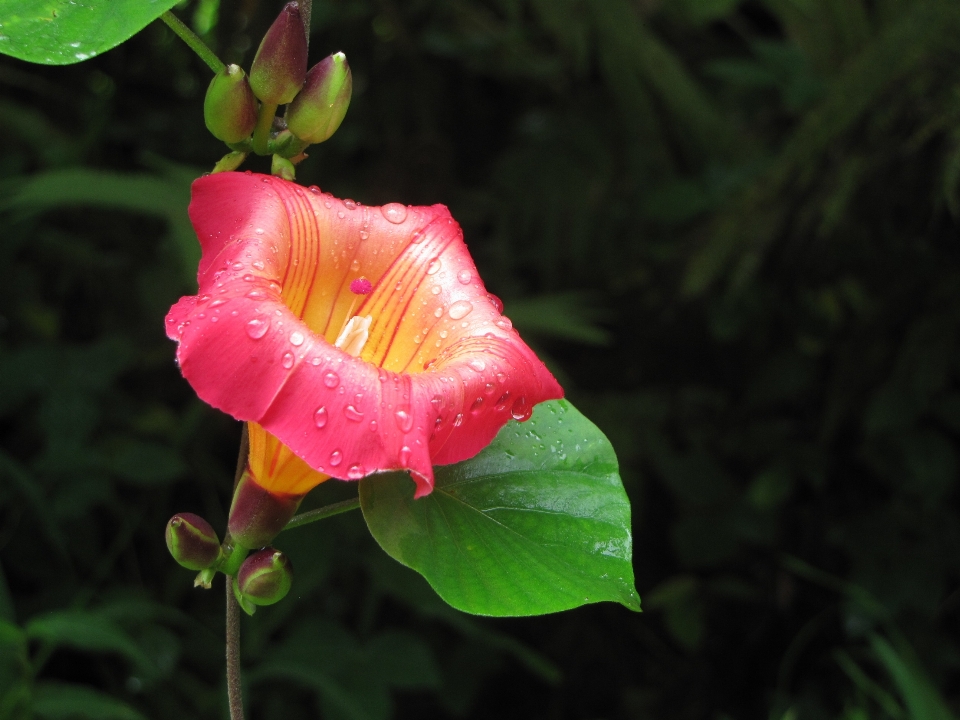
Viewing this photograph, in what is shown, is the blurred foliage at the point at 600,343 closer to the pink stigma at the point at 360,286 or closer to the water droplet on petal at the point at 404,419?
the pink stigma at the point at 360,286

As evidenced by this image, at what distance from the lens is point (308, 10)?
0.75 meters

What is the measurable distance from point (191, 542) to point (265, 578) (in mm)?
68

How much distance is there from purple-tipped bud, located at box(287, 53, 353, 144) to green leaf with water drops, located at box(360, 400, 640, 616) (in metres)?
0.31

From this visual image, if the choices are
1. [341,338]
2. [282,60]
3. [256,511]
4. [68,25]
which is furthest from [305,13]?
[256,511]

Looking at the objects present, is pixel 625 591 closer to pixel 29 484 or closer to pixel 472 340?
pixel 472 340

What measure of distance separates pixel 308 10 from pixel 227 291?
0.92 feet

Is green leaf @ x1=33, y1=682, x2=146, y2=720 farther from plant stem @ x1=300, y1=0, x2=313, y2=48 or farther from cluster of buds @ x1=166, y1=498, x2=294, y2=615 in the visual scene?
plant stem @ x1=300, y1=0, x2=313, y2=48

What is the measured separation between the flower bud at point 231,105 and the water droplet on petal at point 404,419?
298 millimetres

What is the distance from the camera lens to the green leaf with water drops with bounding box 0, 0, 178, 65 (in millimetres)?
613

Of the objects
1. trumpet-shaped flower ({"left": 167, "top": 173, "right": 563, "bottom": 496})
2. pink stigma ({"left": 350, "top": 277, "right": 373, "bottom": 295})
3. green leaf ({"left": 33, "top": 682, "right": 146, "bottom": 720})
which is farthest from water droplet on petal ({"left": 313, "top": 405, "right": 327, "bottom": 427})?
green leaf ({"left": 33, "top": 682, "right": 146, "bottom": 720})

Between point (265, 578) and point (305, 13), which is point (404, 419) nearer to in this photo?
point (265, 578)

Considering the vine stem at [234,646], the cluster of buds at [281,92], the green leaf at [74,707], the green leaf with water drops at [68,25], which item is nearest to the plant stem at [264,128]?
the cluster of buds at [281,92]

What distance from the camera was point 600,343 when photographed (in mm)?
2256

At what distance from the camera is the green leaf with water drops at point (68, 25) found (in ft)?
2.01
